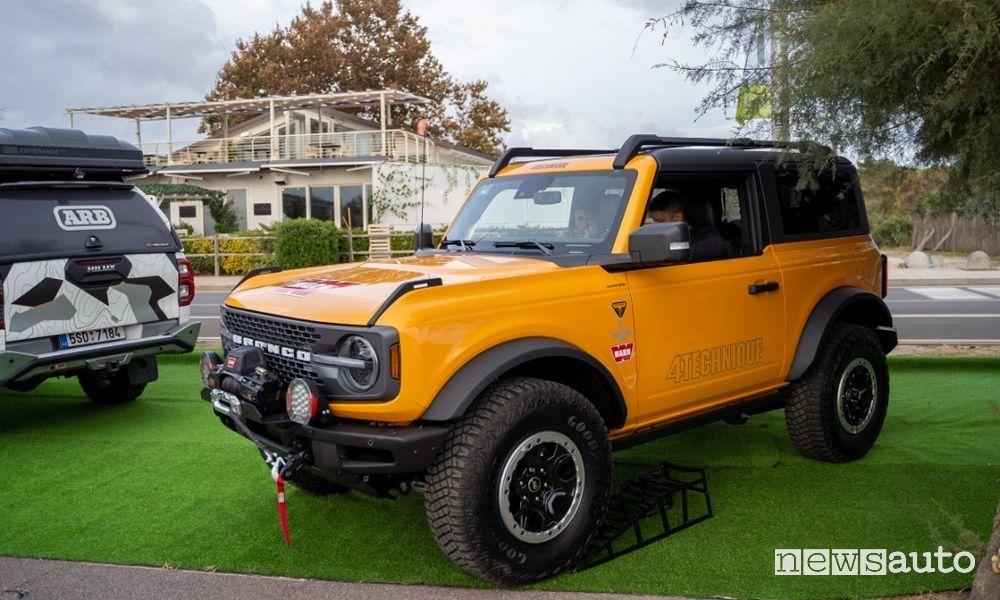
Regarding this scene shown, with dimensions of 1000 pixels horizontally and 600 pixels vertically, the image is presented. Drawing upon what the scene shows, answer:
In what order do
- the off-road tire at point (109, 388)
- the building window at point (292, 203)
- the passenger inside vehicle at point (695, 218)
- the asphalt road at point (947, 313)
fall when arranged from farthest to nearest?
the building window at point (292, 203) → the asphalt road at point (947, 313) → the off-road tire at point (109, 388) → the passenger inside vehicle at point (695, 218)

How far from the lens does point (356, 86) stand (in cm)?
4291

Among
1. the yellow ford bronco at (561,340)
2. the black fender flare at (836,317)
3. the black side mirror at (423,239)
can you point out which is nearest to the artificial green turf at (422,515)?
the yellow ford bronco at (561,340)

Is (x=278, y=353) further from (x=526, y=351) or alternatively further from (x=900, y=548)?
(x=900, y=548)

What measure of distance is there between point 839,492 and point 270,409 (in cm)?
322

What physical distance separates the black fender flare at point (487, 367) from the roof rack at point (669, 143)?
1247 mm

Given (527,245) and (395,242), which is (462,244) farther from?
(395,242)

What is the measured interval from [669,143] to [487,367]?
201 cm

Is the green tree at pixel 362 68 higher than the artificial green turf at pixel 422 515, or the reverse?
the green tree at pixel 362 68

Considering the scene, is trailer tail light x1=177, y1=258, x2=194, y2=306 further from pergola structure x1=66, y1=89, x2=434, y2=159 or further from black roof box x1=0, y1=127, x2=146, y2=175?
pergola structure x1=66, y1=89, x2=434, y2=159

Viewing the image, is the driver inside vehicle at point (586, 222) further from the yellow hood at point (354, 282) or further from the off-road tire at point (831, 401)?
the off-road tire at point (831, 401)

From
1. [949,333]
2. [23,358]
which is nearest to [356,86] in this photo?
[949,333]

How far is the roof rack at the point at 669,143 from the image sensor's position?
14.8ft

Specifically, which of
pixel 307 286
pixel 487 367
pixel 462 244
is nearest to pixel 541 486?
pixel 487 367

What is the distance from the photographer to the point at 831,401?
17.4 ft
